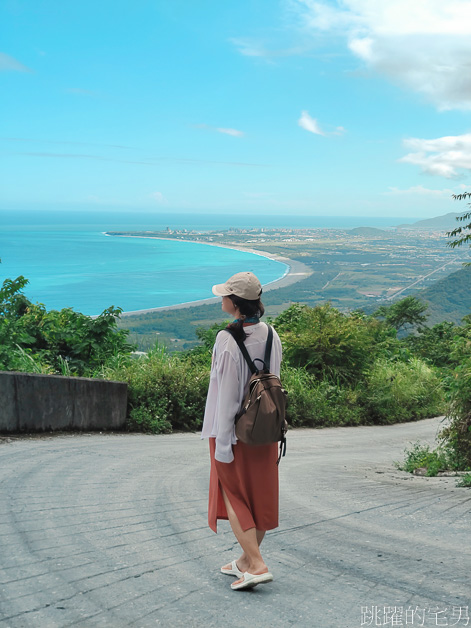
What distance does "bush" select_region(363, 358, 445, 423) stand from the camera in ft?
43.1

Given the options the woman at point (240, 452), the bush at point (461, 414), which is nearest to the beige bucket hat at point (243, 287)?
the woman at point (240, 452)

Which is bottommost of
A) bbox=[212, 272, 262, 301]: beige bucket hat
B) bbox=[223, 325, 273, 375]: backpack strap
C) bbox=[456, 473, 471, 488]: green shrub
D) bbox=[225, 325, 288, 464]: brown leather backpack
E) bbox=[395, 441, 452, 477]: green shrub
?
bbox=[395, 441, 452, 477]: green shrub

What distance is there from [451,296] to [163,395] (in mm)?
43513

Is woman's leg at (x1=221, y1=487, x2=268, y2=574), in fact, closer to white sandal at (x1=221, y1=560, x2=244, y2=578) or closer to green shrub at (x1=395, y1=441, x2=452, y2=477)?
white sandal at (x1=221, y1=560, x2=244, y2=578)

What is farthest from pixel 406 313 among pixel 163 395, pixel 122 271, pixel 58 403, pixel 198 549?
pixel 122 271

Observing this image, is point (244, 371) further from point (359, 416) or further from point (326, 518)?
point (359, 416)

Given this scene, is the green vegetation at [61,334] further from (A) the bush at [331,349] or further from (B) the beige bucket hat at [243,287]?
(B) the beige bucket hat at [243,287]

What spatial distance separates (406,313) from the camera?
31.0 metres

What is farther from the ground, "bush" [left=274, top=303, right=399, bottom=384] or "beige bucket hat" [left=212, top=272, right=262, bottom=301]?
"beige bucket hat" [left=212, top=272, right=262, bottom=301]

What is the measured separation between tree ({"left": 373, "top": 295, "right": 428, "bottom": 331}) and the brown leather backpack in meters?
28.4

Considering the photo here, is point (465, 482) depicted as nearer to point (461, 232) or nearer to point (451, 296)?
point (461, 232)

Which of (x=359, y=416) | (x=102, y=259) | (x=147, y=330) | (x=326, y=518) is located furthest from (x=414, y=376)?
(x=102, y=259)

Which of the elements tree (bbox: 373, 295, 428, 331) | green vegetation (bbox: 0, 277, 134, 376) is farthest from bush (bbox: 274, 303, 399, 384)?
tree (bbox: 373, 295, 428, 331)

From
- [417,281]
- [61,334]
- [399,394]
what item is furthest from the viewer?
[417,281]
